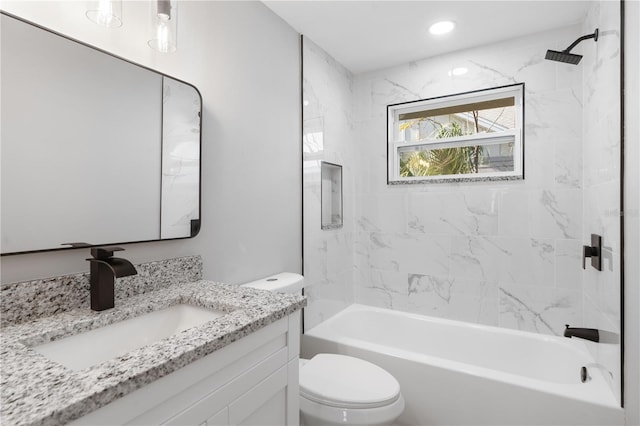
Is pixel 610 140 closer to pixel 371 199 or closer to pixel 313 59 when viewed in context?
pixel 371 199

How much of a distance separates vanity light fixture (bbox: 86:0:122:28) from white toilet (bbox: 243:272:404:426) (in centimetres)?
130

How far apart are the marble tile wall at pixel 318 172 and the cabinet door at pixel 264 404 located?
1245mm

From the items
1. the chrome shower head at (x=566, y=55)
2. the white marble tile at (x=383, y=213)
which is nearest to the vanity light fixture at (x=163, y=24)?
the chrome shower head at (x=566, y=55)

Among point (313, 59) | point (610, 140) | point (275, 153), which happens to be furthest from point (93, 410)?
point (313, 59)

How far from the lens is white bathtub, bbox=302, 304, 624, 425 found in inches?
65.7

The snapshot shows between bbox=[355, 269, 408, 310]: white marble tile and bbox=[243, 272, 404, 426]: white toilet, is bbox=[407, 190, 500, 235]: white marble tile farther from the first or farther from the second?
bbox=[243, 272, 404, 426]: white toilet

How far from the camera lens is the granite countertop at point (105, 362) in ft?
1.97

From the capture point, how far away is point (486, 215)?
8.31ft

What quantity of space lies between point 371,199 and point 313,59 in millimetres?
1226

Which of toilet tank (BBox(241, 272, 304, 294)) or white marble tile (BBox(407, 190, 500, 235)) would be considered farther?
white marble tile (BBox(407, 190, 500, 235))

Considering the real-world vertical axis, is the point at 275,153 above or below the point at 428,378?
Answer: above

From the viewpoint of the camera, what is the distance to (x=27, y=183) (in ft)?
3.40

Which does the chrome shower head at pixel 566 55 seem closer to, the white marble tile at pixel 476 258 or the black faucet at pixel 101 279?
the white marble tile at pixel 476 258

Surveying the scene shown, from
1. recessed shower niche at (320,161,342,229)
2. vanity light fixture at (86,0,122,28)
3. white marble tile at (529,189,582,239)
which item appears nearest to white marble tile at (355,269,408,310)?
recessed shower niche at (320,161,342,229)
